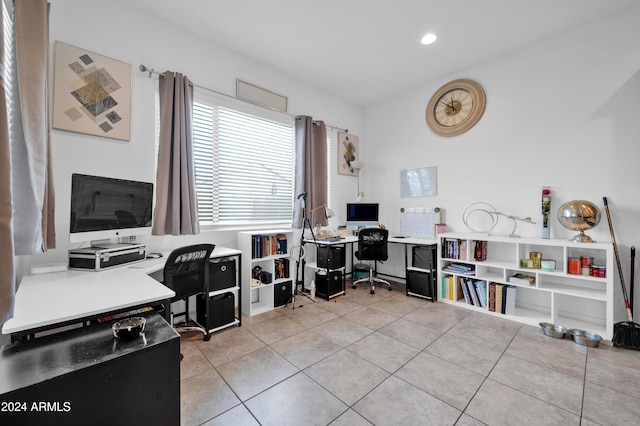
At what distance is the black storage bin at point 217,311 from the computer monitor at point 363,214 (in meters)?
2.33

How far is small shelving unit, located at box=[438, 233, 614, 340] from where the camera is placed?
260 centimetres

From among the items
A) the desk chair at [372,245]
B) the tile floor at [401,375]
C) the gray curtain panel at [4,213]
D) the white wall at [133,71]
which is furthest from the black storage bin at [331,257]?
the gray curtain panel at [4,213]

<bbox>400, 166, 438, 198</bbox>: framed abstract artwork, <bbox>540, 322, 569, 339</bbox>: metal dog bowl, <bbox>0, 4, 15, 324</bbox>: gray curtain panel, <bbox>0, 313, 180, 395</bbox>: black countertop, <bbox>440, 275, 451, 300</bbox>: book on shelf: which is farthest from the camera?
<bbox>400, 166, 438, 198</bbox>: framed abstract artwork

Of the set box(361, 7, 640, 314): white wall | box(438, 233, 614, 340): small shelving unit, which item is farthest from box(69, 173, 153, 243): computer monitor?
box(361, 7, 640, 314): white wall

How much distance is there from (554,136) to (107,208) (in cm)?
443

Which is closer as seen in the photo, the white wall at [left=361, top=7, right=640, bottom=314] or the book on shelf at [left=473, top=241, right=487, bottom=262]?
the white wall at [left=361, top=7, right=640, bottom=314]

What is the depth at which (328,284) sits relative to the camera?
3570 mm

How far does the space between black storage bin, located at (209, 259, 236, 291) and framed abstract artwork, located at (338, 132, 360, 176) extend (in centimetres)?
257

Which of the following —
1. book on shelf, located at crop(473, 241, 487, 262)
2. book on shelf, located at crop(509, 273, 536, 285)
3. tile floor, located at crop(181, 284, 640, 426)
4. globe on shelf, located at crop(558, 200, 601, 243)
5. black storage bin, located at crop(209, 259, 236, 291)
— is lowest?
tile floor, located at crop(181, 284, 640, 426)

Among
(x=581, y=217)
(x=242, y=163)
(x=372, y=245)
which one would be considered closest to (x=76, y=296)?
(x=242, y=163)

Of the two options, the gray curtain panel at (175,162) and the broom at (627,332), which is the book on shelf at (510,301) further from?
the gray curtain panel at (175,162)

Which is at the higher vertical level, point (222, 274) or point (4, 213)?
point (4, 213)

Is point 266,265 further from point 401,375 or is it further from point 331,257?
point 401,375

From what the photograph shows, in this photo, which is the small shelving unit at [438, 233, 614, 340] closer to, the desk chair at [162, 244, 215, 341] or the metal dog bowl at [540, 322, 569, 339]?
the metal dog bowl at [540, 322, 569, 339]
